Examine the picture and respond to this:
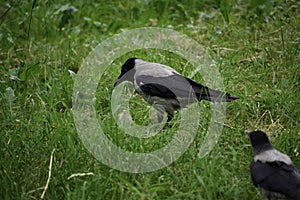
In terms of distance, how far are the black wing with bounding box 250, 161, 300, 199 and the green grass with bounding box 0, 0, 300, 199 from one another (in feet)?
0.78

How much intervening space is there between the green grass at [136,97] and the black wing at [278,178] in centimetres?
24

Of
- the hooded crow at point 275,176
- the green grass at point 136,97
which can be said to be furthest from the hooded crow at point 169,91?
the hooded crow at point 275,176

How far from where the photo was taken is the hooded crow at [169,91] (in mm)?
4312

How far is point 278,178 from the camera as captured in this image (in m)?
3.07

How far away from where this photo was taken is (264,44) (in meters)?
5.69

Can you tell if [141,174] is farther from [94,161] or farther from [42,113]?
[42,113]

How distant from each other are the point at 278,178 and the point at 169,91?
59.5 inches

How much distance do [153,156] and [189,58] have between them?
2.03m

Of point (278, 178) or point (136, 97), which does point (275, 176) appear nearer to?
point (278, 178)

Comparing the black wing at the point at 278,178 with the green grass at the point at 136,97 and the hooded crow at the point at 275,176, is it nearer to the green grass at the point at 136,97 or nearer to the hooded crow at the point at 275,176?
the hooded crow at the point at 275,176

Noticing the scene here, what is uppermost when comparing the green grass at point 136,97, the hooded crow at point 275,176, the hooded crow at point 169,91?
the hooded crow at point 275,176

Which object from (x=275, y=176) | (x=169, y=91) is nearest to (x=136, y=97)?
(x=169, y=91)

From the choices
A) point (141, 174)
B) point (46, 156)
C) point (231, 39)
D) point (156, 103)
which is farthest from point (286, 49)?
point (46, 156)

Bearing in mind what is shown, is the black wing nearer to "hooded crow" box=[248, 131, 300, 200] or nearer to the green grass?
"hooded crow" box=[248, 131, 300, 200]
